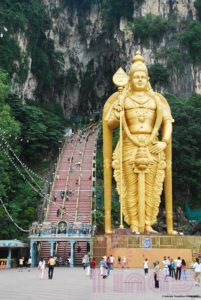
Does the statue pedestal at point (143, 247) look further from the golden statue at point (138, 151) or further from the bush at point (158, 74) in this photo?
the bush at point (158, 74)

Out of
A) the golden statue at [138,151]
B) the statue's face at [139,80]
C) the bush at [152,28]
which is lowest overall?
the golden statue at [138,151]

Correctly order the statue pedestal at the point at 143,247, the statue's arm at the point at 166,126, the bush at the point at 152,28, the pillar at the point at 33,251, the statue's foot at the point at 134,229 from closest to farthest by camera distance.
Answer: the statue pedestal at the point at 143,247
the statue's foot at the point at 134,229
the statue's arm at the point at 166,126
the pillar at the point at 33,251
the bush at the point at 152,28

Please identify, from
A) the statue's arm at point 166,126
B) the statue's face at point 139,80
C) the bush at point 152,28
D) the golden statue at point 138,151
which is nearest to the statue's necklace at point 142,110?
the golden statue at point 138,151

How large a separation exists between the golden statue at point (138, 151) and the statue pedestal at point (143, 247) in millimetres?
808

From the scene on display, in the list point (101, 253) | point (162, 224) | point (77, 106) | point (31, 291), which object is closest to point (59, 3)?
point (77, 106)

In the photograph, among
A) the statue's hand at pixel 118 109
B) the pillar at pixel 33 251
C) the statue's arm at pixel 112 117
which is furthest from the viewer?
the pillar at pixel 33 251

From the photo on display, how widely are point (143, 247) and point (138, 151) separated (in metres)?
2.82

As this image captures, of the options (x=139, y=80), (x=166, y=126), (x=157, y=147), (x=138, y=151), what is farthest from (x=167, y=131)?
(x=139, y=80)

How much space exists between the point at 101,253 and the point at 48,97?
26482mm

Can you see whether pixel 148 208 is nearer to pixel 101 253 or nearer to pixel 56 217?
pixel 101 253

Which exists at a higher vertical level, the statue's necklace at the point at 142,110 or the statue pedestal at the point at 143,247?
the statue's necklace at the point at 142,110

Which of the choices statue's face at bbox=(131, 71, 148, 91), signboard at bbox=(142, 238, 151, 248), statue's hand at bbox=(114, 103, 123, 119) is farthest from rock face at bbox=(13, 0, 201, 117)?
signboard at bbox=(142, 238, 151, 248)

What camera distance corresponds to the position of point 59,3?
1657 inches

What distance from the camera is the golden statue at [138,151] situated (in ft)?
47.6
